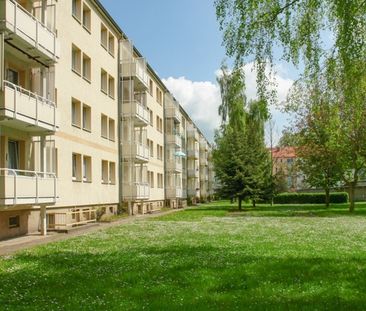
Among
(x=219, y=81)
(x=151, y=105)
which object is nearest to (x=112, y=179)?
(x=151, y=105)

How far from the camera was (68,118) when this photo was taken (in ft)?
87.8

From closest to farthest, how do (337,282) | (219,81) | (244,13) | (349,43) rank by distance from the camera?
(337,282) → (349,43) → (244,13) → (219,81)

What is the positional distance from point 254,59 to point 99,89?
21.9m

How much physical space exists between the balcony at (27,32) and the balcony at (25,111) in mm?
1636

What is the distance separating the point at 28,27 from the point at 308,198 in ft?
211

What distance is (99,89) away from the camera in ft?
108

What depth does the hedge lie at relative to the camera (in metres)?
76.3

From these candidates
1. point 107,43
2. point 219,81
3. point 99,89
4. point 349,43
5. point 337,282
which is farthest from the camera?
point 219,81

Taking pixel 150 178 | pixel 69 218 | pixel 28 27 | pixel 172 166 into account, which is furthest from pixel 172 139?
pixel 28 27

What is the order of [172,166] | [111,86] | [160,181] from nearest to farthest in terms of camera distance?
1. [111,86]
2. [160,181]
3. [172,166]

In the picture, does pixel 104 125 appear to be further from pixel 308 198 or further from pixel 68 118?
pixel 308 198

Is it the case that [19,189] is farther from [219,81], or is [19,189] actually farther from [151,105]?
[219,81]

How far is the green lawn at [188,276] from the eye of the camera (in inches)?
319

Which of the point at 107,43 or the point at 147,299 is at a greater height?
the point at 107,43
